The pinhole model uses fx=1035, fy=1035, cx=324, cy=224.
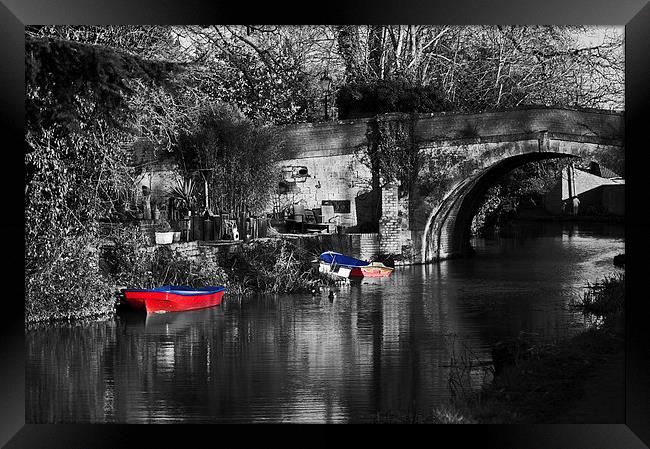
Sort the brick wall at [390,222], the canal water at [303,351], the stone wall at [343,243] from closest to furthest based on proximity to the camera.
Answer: the canal water at [303,351] < the stone wall at [343,243] < the brick wall at [390,222]

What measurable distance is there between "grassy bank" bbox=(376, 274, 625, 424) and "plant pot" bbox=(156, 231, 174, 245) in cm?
378

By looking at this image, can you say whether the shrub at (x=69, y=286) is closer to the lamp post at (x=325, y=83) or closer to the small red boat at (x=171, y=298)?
the small red boat at (x=171, y=298)

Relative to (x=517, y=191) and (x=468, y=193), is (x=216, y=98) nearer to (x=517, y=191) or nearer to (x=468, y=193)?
(x=468, y=193)

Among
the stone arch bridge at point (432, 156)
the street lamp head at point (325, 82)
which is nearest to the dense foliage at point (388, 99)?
the stone arch bridge at point (432, 156)

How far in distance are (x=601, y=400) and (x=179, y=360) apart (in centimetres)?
375

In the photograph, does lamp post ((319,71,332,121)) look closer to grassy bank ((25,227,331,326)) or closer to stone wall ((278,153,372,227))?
stone wall ((278,153,372,227))

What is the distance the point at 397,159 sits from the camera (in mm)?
13617

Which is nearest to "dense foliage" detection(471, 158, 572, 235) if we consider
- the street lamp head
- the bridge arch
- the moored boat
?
the bridge arch

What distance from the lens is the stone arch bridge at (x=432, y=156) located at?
12.3m
